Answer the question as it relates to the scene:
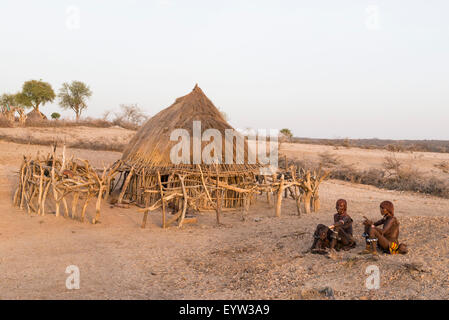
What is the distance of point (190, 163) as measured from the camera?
9102mm

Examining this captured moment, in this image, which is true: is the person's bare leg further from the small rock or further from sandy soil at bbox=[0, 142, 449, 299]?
the small rock

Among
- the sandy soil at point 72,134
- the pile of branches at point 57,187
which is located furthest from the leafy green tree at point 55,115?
the pile of branches at point 57,187

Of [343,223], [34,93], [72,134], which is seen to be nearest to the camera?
[343,223]

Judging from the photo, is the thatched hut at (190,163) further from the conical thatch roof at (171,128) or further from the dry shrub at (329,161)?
the dry shrub at (329,161)

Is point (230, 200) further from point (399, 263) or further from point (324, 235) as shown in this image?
point (399, 263)

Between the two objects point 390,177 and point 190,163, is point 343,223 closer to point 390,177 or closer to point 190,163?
point 190,163

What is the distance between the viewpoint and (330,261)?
4.54m

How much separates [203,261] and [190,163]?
13.8 feet

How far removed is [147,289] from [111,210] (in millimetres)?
4955

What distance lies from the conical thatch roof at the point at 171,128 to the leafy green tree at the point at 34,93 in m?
24.7

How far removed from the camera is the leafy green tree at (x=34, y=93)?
31423 millimetres

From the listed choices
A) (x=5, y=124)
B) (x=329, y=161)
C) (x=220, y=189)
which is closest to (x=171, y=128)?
(x=220, y=189)

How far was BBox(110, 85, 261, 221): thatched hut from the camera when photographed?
8.82 metres

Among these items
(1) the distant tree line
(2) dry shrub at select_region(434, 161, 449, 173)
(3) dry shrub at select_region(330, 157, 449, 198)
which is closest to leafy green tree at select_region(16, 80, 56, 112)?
(1) the distant tree line
